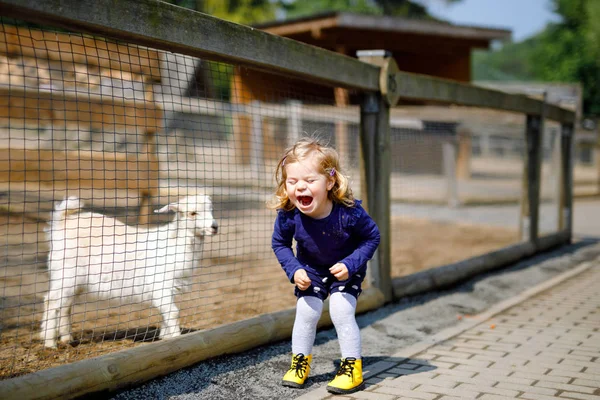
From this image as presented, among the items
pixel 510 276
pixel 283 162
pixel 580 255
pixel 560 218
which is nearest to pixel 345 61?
pixel 283 162

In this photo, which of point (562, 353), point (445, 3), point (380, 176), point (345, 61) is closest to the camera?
point (562, 353)

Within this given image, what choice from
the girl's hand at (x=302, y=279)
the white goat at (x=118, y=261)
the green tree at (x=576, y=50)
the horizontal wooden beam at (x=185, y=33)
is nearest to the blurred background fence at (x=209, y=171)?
the horizontal wooden beam at (x=185, y=33)

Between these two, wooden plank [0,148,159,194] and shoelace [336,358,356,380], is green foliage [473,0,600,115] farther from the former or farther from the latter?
shoelace [336,358,356,380]

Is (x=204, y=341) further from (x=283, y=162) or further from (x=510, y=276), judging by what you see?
(x=510, y=276)

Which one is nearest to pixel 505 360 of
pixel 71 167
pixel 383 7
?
pixel 71 167

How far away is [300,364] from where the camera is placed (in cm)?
359

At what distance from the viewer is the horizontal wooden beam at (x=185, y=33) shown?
2902 millimetres

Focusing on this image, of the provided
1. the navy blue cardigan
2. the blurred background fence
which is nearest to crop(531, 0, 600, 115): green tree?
the blurred background fence

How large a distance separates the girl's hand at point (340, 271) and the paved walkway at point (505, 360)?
59 centimetres

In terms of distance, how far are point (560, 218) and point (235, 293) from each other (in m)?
5.84

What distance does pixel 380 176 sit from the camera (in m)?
5.44

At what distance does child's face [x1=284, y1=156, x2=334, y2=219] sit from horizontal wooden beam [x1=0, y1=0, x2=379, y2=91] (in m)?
0.82

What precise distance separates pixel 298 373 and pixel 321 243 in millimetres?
676

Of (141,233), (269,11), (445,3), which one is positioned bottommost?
(141,233)
